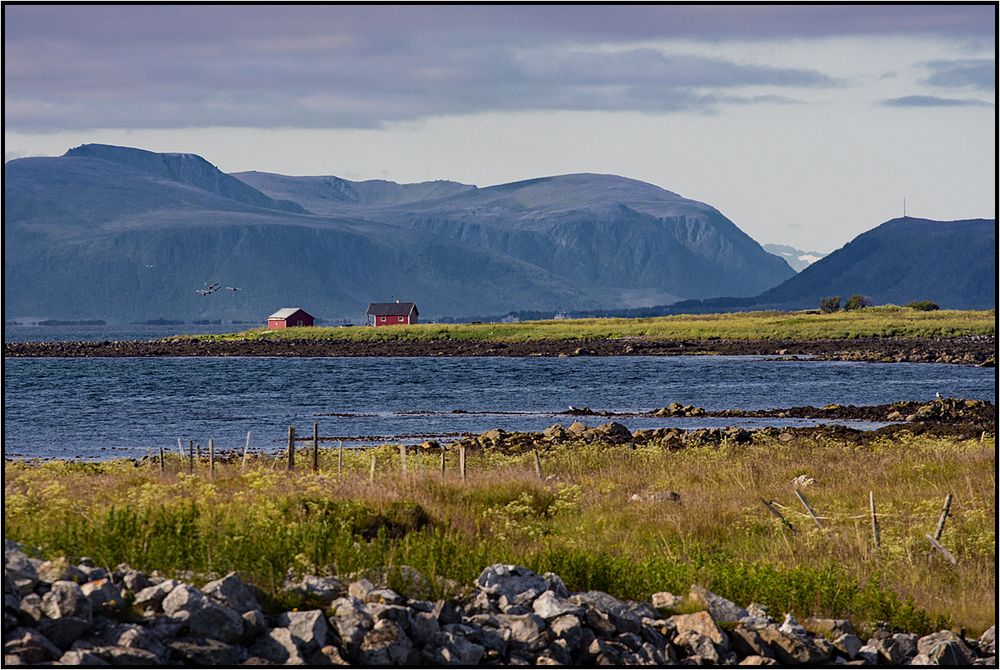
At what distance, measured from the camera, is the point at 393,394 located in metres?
80.7

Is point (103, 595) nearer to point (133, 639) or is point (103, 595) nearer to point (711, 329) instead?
point (133, 639)

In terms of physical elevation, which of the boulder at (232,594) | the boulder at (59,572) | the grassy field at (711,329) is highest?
the boulder at (59,572)

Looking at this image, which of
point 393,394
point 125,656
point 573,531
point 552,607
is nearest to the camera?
point 125,656

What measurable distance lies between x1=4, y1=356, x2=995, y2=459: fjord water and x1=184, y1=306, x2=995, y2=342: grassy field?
2627 centimetres

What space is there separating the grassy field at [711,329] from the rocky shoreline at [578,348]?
12.0 ft

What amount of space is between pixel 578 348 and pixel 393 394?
5440cm

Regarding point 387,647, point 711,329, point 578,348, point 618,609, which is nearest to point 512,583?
point 618,609

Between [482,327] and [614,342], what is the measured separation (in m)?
29.3

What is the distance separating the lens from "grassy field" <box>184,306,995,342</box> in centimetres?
13962

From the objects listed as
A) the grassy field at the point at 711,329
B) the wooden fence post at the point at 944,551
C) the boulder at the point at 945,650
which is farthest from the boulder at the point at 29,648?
the grassy field at the point at 711,329

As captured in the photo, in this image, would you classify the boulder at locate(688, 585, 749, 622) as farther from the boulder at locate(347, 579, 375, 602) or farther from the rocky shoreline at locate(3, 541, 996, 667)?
the boulder at locate(347, 579, 375, 602)

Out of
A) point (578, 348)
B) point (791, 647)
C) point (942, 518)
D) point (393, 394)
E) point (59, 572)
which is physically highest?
point (59, 572)

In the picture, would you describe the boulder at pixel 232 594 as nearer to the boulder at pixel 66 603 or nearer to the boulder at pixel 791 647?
the boulder at pixel 66 603

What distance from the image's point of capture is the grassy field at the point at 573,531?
14.9 meters
